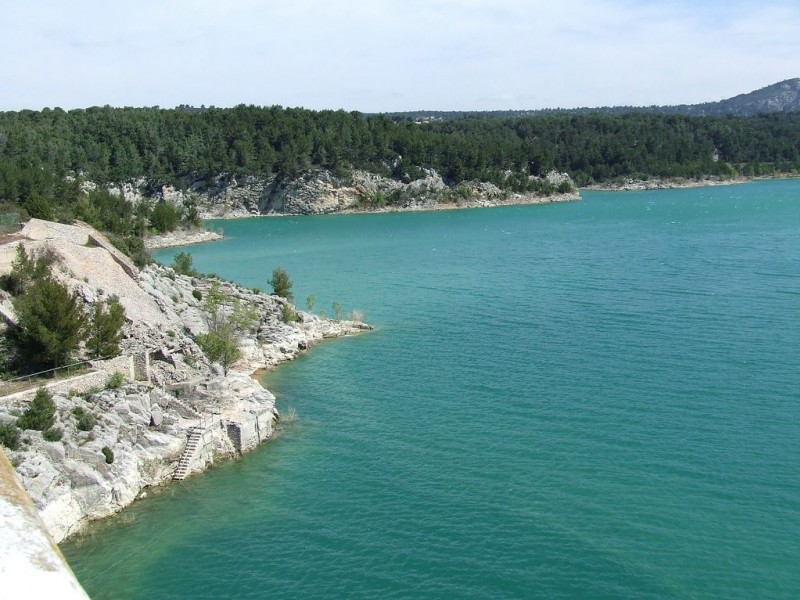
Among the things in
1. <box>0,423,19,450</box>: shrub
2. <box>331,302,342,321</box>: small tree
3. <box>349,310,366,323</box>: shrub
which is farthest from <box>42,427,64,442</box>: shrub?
<box>331,302,342,321</box>: small tree

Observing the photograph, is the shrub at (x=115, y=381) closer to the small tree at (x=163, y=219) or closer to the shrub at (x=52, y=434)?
the shrub at (x=52, y=434)

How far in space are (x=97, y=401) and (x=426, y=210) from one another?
4202 inches

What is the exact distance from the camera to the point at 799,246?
70750 mm

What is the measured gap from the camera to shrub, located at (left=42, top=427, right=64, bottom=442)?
24.4m

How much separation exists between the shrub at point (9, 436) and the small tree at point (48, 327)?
4.98 m

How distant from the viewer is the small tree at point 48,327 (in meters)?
28.6

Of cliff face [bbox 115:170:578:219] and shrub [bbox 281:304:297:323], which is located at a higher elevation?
cliff face [bbox 115:170:578:219]

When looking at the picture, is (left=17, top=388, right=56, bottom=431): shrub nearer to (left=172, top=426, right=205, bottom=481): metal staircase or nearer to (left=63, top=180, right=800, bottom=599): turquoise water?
(left=63, top=180, right=800, bottom=599): turquoise water

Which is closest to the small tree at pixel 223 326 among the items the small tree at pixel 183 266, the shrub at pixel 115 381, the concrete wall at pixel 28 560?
the small tree at pixel 183 266

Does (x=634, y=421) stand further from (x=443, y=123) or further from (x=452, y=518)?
(x=443, y=123)

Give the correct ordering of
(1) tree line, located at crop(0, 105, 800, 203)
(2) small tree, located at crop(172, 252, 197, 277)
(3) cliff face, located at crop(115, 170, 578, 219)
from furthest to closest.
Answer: (3) cliff face, located at crop(115, 170, 578, 219)
(1) tree line, located at crop(0, 105, 800, 203)
(2) small tree, located at crop(172, 252, 197, 277)

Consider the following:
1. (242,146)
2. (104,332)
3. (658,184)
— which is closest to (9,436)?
(104,332)

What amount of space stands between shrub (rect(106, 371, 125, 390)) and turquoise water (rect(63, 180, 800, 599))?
491cm

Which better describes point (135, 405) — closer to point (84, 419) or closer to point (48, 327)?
point (84, 419)
